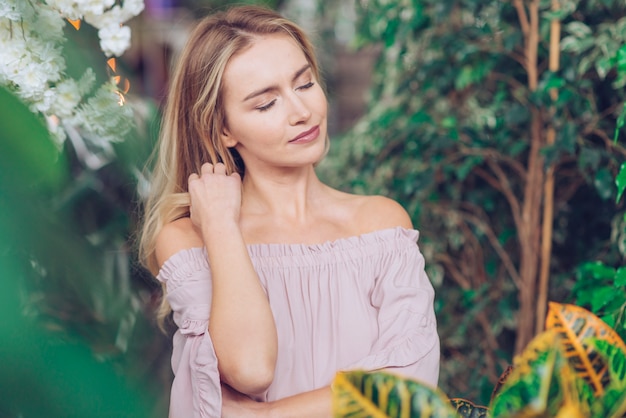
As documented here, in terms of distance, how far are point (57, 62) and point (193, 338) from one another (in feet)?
1.88

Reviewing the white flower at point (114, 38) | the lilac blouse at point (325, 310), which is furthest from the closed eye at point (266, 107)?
the white flower at point (114, 38)

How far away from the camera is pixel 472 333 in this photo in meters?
2.64

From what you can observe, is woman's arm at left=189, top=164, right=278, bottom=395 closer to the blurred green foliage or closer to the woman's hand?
the woman's hand

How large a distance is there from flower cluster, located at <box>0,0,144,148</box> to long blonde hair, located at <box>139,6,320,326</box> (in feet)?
0.43

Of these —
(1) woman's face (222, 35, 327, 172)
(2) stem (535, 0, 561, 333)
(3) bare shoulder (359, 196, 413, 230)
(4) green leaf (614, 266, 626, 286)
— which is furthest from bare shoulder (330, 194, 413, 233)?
(2) stem (535, 0, 561, 333)

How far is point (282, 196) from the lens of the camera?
1.42m

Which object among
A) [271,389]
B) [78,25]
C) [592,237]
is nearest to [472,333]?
[592,237]

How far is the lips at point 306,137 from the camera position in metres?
1.32

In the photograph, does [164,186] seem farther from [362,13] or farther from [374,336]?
[362,13]

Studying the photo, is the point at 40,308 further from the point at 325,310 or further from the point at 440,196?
the point at 440,196

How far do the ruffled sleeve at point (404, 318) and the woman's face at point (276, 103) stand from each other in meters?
0.25

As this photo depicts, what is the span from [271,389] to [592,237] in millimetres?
1409

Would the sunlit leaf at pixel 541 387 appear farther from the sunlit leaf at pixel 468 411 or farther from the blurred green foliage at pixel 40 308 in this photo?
the blurred green foliage at pixel 40 308

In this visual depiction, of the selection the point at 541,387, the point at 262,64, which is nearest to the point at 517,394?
the point at 541,387
